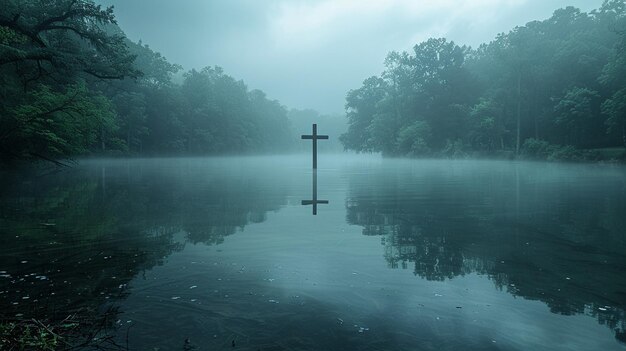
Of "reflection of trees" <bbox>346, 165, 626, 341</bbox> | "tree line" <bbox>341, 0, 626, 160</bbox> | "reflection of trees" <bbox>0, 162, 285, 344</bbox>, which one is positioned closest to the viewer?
"reflection of trees" <bbox>0, 162, 285, 344</bbox>

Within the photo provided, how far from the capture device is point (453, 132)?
8650cm

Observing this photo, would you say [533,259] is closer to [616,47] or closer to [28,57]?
[28,57]

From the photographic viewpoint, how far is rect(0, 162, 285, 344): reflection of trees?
723cm

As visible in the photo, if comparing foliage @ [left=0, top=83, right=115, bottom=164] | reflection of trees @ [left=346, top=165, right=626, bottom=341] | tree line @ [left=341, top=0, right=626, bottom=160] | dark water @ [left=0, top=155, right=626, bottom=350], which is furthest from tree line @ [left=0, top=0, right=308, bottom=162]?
tree line @ [left=341, top=0, right=626, bottom=160]

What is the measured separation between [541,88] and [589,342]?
74046mm

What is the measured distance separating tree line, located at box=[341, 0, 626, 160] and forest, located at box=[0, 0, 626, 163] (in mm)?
211

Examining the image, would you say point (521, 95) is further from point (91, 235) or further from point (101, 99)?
point (91, 235)

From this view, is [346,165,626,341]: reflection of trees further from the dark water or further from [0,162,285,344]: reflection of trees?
[0,162,285,344]: reflection of trees

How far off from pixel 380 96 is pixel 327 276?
10617 cm

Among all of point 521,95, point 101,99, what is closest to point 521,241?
point 101,99

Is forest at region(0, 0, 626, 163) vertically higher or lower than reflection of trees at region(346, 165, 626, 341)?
higher

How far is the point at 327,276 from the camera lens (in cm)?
859

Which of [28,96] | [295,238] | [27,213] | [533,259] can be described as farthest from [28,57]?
[533,259]

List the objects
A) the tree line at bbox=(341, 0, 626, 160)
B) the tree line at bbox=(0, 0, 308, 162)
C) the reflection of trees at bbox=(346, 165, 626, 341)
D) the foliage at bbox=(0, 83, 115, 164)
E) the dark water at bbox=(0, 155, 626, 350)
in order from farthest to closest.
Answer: the tree line at bbox=(341, 0, 626, 160)
the foliage at bbox=(0, 83, 115, 164)
the tree line at bbox=(0, 0, 308, 162)
the reflection of trees at bbox=(346, 165, 626, 341)
the dark water at bbox=(0, 155, 626, 350)
